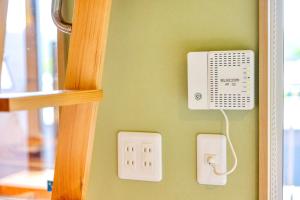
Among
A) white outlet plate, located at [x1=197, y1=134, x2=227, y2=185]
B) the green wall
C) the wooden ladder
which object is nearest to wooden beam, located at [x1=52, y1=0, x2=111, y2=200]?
the wooden ladder

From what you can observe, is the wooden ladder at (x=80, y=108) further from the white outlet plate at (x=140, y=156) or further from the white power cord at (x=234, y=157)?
the white power cord at (x=234, y=157)

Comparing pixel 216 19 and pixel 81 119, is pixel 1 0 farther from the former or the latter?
pixel 216 19

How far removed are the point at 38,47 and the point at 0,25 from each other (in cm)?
19

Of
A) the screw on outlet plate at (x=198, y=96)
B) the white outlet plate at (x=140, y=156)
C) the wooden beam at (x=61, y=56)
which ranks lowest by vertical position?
the white outlet plate at (x=140, y=156)

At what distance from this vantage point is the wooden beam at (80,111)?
783mm

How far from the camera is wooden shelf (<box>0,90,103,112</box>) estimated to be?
559 mm

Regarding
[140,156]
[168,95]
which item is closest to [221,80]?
[168,95]

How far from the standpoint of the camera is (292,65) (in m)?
0.94

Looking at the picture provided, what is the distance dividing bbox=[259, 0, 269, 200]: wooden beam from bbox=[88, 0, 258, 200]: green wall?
17 millimetres

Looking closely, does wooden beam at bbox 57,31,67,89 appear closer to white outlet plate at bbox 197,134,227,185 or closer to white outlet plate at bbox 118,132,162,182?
white outlet plate at bbox 118,132,162,182

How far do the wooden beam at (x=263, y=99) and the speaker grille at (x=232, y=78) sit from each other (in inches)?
1.4

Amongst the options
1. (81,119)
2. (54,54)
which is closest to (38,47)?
(54,54)

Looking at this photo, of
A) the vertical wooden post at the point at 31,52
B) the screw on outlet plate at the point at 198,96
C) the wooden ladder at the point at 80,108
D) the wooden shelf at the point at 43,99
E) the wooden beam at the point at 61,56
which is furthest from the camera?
the vertical wooden post at the point at 31,52

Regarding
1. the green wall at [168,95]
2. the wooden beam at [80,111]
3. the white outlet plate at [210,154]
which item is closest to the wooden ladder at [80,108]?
the wooden beam at [80,111]
